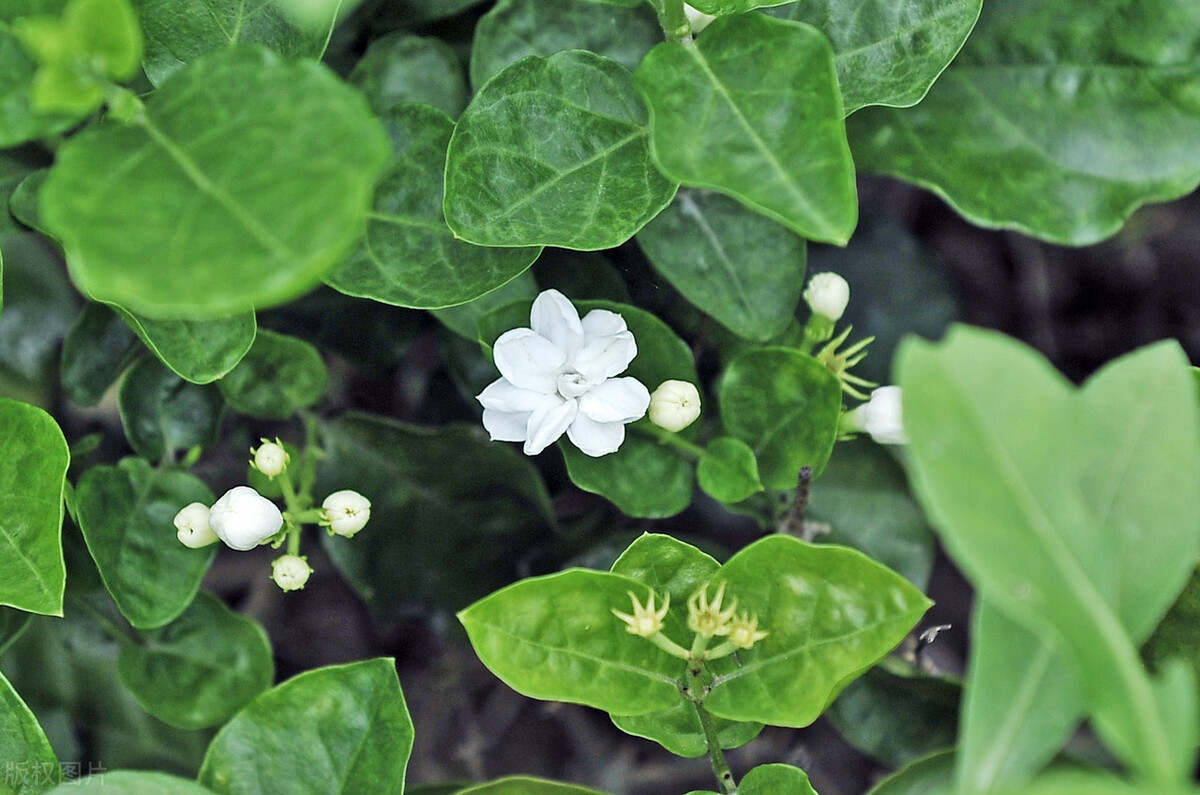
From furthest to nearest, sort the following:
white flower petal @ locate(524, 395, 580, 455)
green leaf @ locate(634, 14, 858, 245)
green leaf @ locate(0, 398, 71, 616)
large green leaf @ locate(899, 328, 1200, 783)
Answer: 1. white flower petal @ locate(524, 395, 580, 455)
2. green leaf @ locate(0, 398, 71, 616)
3. green leaf @ locate(634, 14, 858, 245)
4. large green leaf @ locate(899, 328, 1200, 783)

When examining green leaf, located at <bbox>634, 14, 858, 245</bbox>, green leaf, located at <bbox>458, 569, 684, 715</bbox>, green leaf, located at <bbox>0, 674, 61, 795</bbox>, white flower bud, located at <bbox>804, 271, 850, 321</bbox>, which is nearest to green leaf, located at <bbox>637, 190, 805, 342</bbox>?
white flower bud, located at <bbox>804, 271, 850, 321</bbox>

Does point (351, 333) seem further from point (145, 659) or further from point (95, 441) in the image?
point (145, 659)

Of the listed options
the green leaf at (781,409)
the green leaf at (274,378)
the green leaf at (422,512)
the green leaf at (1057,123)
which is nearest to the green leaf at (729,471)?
the green leaf at (781,409)

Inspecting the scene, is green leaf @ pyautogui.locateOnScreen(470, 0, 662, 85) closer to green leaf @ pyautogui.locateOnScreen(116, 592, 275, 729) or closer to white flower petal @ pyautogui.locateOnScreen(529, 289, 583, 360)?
white flower petal @ pyautogui.locateOnScreen(529, 289, 583, 360)

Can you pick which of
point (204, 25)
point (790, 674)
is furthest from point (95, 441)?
point (790, 674)

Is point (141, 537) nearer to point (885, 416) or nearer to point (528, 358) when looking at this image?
point (528, 358)

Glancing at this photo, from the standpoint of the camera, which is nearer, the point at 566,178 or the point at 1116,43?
the point at 566,178

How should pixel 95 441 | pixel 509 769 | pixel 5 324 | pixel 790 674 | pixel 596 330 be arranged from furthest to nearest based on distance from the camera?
pixel 509 769
pixel 5 324
pixel 95 441
pixel 596 330
pixel 790 674
